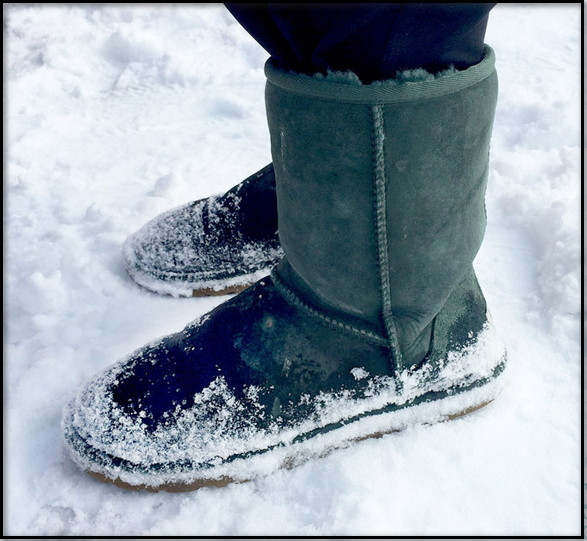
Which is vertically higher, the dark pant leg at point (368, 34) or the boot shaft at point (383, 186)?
the dark pant leg at point (368, 34)

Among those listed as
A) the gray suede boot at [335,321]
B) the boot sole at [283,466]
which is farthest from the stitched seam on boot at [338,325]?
the boot sole at [283,466]

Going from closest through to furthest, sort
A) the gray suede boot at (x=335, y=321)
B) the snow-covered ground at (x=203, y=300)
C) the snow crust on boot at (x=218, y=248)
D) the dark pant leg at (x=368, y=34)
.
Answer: the dark pant leg at (x=368, y=34), the gray suede boot at (x=335, y=321), the snow-covered ground at (x=203, y=300), the snow crust on boot at (x=218, y=248)

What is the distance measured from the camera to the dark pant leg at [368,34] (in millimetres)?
675

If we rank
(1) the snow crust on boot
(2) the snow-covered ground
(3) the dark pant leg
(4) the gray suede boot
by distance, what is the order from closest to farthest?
(3) the dark pant leg
(4) the gray suede boot
(2) the snow-covered ground
(1) the snow crust on boot

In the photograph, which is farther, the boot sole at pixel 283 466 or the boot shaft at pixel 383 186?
the boot sole at pixel 283 466

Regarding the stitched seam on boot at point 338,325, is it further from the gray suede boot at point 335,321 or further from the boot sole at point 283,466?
the boot sole at point 283,466

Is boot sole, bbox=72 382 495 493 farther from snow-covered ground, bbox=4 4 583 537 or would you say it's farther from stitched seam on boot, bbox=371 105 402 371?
stitched seam on boot, bbox=371 105 402 371

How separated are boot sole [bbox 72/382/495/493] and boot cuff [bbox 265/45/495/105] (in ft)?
1.83

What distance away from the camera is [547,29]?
8.87 ft

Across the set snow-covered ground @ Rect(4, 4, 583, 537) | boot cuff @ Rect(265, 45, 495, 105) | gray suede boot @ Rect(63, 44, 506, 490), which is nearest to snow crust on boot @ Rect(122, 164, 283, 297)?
snow-covered ground @ Rect(4, 4, 583, 537)

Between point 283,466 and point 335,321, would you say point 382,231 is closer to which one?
point 335,321

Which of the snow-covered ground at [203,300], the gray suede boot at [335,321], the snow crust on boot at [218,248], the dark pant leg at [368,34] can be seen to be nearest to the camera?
the dark pant leg at [368,34]

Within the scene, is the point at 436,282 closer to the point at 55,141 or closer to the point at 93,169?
the point at 93,169

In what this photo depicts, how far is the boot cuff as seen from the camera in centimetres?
75
